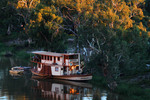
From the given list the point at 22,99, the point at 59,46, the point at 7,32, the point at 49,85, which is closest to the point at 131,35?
the point at 49,85

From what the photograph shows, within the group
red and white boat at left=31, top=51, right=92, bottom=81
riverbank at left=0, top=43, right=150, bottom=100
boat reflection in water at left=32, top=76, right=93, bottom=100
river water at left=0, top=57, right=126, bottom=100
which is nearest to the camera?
riverbank at left=0, top=43, right=150, bottom=100

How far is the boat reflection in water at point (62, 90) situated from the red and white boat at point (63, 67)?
4.11 ft

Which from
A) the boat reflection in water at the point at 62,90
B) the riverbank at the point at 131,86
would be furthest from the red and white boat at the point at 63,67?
the riverbank at the point at 131,86

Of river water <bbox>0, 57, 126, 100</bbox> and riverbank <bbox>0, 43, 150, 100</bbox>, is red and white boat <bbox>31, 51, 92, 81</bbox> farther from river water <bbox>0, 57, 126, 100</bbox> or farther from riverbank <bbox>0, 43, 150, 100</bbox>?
riverbank <bbox>0, 43, 150, 100</bbox>

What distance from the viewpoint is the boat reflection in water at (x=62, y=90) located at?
142 ft

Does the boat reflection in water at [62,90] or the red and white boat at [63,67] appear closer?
the boat reflection in water at [62,90]

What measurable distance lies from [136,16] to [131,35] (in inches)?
484

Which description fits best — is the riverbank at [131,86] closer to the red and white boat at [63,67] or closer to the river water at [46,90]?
the river water at [46,90]

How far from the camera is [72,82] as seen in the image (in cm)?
5447

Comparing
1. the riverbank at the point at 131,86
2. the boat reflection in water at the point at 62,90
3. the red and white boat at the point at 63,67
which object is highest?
the red and white boat at the point at 63,67

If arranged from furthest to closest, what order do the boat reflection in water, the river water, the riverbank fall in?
the boat reflection in water, the river water, the riverbank

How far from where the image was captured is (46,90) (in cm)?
4791

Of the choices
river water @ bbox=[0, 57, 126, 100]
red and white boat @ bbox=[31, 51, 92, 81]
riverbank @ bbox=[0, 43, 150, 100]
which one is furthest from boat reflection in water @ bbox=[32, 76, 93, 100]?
riverbank @ bbox=[0, 43, 150, 100]

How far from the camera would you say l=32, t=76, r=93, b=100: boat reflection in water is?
4331 cm
